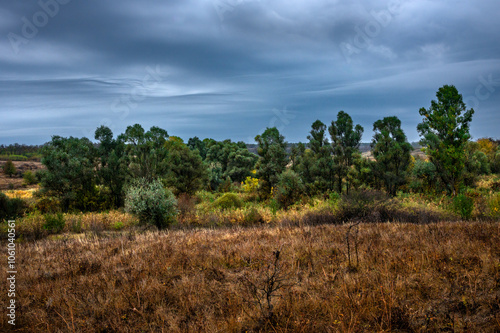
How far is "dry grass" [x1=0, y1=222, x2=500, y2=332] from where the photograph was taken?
3.75 m

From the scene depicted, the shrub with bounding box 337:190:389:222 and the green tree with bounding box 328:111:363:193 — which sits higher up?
the green tree with bounding box 328:111:363:193

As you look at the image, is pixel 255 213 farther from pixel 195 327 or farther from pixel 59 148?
pixel 59 148

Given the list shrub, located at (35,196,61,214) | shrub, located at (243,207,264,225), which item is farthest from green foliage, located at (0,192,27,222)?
shrub, located at (243,207,264,225)

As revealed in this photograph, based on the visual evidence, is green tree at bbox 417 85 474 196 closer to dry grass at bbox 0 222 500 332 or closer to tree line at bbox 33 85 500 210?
tree line at bbox 33 85 500 210

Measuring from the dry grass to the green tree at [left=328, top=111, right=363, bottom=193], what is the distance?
43.7ft

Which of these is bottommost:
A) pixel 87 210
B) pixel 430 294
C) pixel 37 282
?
pixel 87 210

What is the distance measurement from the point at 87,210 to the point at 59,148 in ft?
22.0

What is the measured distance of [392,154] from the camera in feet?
69.7

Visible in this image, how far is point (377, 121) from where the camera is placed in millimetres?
23250

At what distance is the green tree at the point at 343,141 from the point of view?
2120 centimetres

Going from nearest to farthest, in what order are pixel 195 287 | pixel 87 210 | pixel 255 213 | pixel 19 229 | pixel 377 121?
pixel 195 287 < pixel 19 229 < pixel 255 213 < pixel 377 121 < pixel 87 210

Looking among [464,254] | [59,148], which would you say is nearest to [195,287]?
[464,254]

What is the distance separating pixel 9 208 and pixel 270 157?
807 inches

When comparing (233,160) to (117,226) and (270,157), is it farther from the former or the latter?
(117,226)
